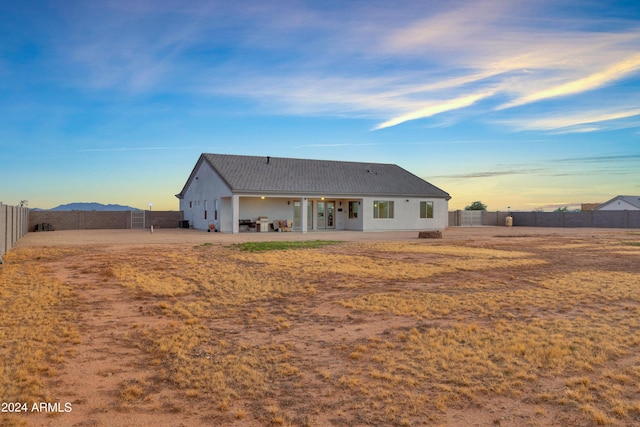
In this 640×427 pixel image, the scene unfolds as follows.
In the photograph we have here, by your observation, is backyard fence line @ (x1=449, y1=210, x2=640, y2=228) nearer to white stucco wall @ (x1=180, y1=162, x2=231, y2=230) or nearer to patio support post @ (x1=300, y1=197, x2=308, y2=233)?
patio support post @ (x1=300, y1=197, x2=308, y2=233)

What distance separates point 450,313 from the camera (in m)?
8.35

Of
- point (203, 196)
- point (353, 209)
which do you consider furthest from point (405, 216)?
point (203, 196)

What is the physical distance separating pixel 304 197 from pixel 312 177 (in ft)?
10.4

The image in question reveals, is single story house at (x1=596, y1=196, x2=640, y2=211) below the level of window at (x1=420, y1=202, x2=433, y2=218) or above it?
above

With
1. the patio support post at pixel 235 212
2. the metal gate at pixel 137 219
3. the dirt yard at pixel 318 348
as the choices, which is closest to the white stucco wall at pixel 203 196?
the patio support post at pixel 235 212

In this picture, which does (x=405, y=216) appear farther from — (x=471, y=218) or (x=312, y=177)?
(x=471, y=218)

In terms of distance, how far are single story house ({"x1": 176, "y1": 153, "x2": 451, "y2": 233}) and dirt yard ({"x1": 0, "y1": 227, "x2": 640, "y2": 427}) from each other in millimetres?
18299

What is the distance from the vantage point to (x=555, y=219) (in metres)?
48.3

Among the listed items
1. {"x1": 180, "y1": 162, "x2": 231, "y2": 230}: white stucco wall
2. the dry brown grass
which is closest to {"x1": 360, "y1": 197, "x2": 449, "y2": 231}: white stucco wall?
{"x1": 180, "y1": 162, "x2": 231, "y2": 230}: white stucco wall

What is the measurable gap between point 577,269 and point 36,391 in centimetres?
1403

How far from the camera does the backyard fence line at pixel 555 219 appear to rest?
44.9m

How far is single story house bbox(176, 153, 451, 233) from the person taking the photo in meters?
31.1

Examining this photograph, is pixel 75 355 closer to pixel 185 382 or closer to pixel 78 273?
pixel 185 382

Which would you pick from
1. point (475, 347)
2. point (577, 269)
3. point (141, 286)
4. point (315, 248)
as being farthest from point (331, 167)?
point (475, 347)
